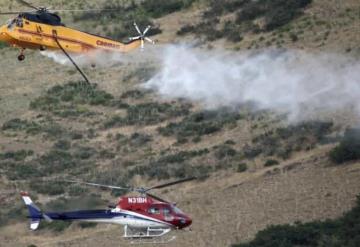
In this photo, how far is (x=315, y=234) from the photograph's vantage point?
54438 mm

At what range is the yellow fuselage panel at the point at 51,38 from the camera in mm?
59469

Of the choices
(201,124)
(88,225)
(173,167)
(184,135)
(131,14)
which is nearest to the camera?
(88,225)

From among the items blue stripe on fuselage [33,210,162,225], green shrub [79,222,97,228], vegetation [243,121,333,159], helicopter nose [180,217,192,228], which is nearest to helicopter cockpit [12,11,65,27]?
green shrub [79,222,97,228]

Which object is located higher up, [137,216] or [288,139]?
[288,139]

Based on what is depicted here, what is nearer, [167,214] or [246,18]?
[167,214]

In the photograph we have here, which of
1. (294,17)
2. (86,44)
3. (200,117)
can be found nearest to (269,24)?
(294,17)

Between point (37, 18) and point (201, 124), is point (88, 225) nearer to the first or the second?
point (37, 18)

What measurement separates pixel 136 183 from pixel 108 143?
837 centimetres

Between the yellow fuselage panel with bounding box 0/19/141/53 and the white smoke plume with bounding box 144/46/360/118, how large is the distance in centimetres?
1506

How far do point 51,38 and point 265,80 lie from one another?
19.5m

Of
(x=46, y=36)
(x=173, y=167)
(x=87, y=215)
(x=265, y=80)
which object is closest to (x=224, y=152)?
(x=173, y=167)

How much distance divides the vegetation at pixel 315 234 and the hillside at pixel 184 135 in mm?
1500

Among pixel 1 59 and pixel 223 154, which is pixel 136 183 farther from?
pixel 1 59

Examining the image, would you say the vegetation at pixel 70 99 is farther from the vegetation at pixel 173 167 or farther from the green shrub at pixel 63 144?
the vegetation at pixel 173 167
